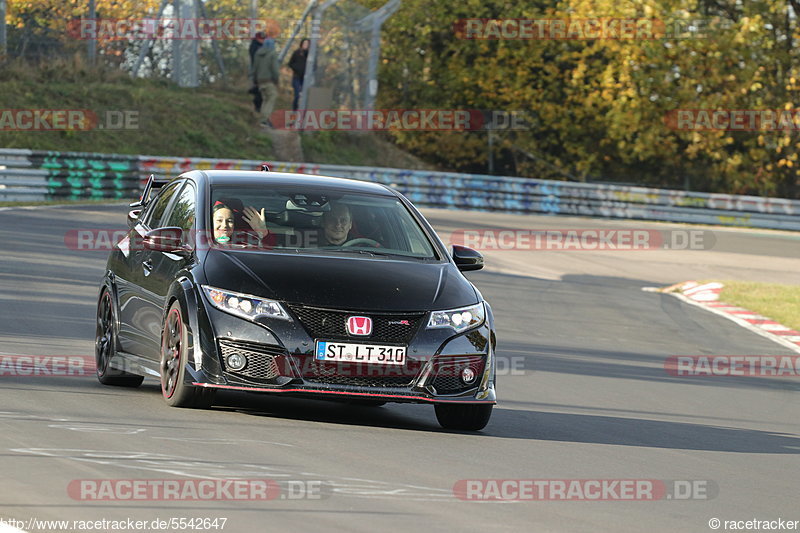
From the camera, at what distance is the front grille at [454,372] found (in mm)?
8625

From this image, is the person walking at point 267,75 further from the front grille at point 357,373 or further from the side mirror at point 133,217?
the front grille at point 357,373

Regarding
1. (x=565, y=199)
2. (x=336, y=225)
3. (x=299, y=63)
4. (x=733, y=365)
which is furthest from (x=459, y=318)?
(x=299, y=63)

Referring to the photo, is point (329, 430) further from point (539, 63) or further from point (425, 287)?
point (539, 63)

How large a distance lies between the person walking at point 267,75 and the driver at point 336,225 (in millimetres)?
29792

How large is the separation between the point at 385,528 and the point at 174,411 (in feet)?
10.3

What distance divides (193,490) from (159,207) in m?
4.34

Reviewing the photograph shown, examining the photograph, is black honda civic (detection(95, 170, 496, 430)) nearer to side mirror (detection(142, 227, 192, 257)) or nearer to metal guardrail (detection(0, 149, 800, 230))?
side mirror (detection(142, 227, 192, 257))

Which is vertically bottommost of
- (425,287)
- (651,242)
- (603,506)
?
A: (651,242)

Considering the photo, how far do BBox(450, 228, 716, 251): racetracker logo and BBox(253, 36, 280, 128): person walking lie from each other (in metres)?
10.4

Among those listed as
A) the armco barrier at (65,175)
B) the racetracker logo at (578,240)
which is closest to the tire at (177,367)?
the racetracker logo at (578,240)

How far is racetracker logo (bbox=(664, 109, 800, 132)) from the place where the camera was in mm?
44000

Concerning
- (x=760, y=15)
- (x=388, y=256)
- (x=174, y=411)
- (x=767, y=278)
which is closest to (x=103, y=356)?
(x=174, y=411)

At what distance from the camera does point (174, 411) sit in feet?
28.9

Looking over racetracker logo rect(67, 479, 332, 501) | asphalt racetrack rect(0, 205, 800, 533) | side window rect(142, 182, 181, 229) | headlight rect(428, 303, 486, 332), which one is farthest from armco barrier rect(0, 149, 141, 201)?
racetracker logo rect(67, 479, 332, 501)
